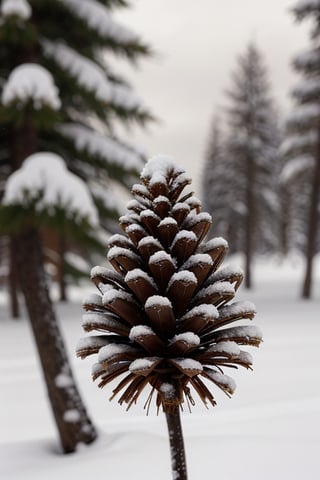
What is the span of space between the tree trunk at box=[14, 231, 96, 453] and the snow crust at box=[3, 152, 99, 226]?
0.80 m

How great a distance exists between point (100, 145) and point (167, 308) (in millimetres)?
7239

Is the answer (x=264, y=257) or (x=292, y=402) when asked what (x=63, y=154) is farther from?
(x=264, y=257)

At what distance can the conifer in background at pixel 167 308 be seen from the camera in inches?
81.0

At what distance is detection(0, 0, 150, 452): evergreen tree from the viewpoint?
6.40 metres

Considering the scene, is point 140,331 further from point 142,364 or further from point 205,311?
point 205,311

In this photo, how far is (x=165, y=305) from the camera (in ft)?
6.64

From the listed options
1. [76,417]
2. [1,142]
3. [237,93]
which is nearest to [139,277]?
[76,417]

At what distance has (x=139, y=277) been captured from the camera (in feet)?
6.85

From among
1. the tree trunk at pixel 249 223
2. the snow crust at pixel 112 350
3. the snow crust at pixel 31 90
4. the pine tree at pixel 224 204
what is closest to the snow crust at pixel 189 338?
the snow crust at pixel 112 350

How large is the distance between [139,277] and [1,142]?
689 centimetres

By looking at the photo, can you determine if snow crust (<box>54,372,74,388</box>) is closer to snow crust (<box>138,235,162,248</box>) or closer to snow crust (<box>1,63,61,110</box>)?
snow crust (<box>1,63,61,110</box>)

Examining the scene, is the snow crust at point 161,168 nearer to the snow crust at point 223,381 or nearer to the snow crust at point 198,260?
the snow crust at point 198,260

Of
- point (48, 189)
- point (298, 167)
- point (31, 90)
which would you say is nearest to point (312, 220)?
point (298, 167)

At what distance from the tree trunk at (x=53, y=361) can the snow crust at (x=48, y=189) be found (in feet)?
2.61
